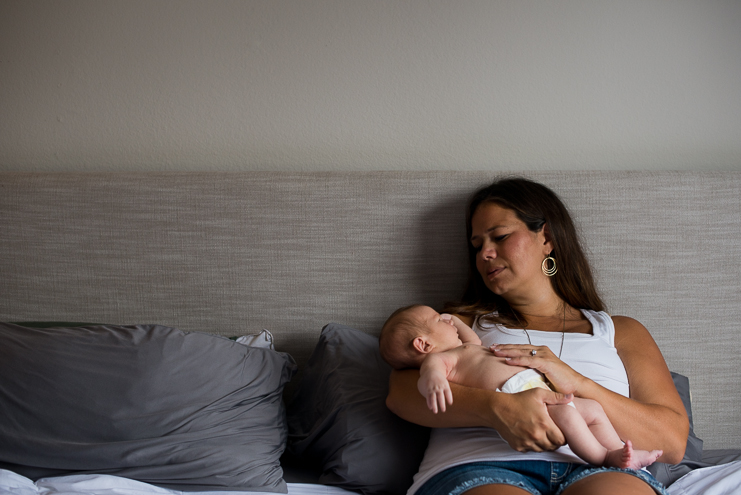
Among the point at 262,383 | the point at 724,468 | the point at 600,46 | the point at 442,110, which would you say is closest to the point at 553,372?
the point at 724,468

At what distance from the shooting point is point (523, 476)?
115cm

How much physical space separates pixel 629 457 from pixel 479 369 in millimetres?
360

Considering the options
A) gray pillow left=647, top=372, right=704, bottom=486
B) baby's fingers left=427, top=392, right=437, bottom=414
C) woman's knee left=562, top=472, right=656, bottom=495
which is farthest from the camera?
gray pillow left=647, top=372, right=704, bottom=486

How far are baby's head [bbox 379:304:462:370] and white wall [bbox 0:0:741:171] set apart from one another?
74 cm

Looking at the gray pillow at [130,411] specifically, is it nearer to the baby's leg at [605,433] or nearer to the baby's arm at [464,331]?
the baby's arm at [464,331]

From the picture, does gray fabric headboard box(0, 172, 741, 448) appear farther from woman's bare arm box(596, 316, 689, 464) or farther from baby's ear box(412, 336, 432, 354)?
baby's ear box(412, 336, 432, 354)

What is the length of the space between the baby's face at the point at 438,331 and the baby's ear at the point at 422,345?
0.04 ft

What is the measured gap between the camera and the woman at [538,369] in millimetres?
1118

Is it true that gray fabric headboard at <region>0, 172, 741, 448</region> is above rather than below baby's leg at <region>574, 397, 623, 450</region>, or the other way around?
above

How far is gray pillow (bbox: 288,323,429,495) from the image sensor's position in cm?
136

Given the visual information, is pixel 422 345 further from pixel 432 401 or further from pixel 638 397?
pixel 638 397

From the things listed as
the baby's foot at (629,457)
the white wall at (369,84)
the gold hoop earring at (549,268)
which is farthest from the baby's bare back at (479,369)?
the white wall at (369,84)

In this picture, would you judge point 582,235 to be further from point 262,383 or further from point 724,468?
point 262,383

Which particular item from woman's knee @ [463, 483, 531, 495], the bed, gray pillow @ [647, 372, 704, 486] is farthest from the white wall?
woman's knee @ [463, 483, 531, 495]
